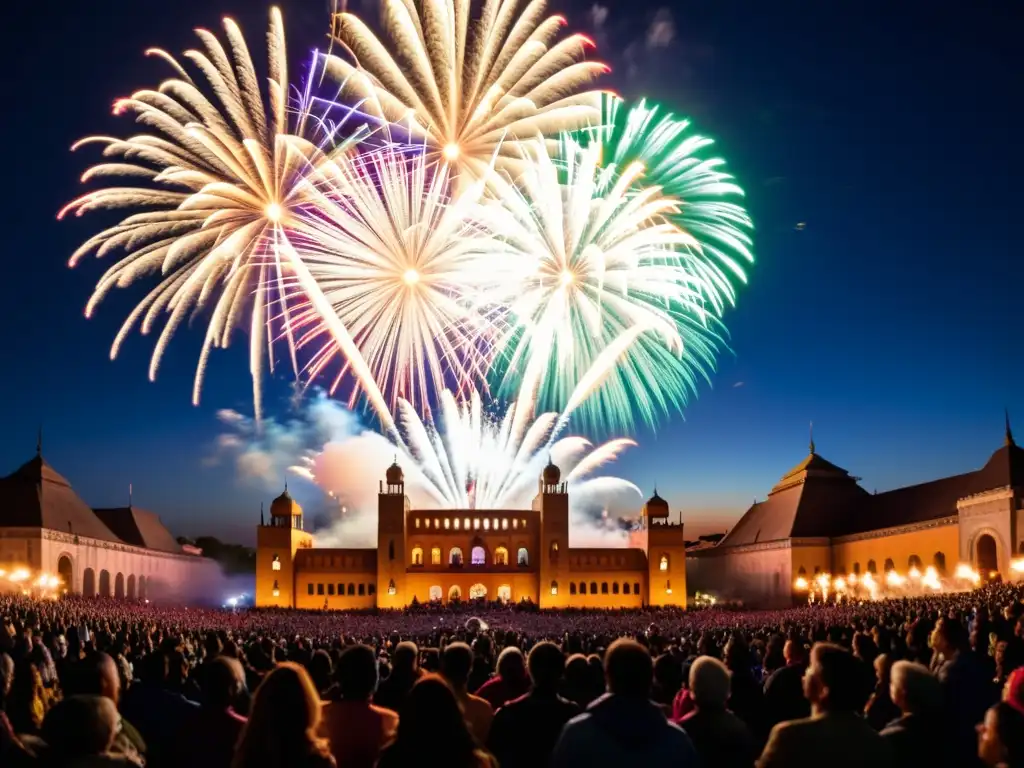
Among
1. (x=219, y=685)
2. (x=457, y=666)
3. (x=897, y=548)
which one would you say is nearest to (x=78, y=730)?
(x=219, y=685)

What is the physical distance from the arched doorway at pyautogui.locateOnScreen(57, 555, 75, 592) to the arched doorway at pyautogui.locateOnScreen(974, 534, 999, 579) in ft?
158

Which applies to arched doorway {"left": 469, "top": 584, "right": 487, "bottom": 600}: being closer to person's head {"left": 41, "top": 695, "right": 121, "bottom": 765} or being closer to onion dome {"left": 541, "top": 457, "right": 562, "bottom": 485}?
onion dome {"left": 541, "top": 457, "right": 562, "bottom": 485}

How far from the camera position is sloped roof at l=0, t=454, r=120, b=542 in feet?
189

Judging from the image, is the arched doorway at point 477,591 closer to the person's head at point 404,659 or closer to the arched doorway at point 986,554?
the arched doorway at point 986,554

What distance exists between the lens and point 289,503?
7494 centimetres

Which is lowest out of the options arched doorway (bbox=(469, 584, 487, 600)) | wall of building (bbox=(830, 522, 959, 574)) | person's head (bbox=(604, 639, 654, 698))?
arched doorway (bbox=(469, 584, 487, 600))

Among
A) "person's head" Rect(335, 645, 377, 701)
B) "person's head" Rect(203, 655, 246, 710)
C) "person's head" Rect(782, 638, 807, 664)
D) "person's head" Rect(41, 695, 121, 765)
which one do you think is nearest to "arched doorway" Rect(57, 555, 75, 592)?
"person's head" Rect(782, 638, 807, 664)

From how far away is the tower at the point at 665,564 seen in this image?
72.5 meters

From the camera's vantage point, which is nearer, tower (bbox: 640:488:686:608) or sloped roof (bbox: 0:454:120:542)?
sloped roof (bbox: 0:454:120:542)

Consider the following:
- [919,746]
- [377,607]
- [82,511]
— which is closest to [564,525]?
[377,607]

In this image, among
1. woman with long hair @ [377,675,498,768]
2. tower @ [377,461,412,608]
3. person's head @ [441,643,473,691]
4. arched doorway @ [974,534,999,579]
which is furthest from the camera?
tower @ [377,461,412,608]

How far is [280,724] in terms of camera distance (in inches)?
183

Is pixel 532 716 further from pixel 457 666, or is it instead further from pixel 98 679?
pixel 98 679

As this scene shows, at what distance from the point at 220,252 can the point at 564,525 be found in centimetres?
4562
